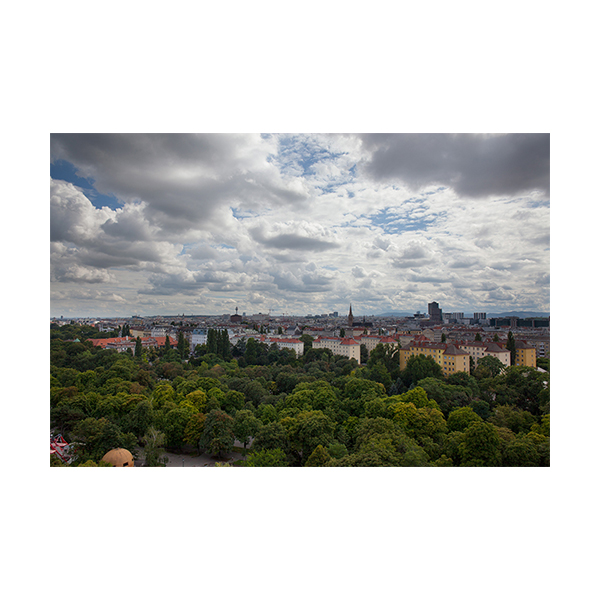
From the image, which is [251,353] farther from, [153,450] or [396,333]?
[153,450]

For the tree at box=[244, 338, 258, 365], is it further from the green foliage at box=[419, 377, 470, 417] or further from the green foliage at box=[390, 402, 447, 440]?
the green foliage at box=[390, 402, 447, 440]

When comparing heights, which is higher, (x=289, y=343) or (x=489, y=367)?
(x=489, y=367)

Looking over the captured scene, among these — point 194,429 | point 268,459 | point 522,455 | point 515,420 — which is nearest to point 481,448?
point 522,455

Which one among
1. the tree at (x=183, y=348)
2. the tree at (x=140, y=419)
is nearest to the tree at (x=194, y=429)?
the tree at (x=140, y=419)

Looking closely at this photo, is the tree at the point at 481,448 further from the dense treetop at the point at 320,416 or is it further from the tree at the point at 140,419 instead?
the tree at the point at 140,419

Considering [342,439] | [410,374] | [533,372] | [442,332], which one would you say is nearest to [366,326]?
[442,332]

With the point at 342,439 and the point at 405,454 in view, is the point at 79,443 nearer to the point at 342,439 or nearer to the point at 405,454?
the point at 342,439
